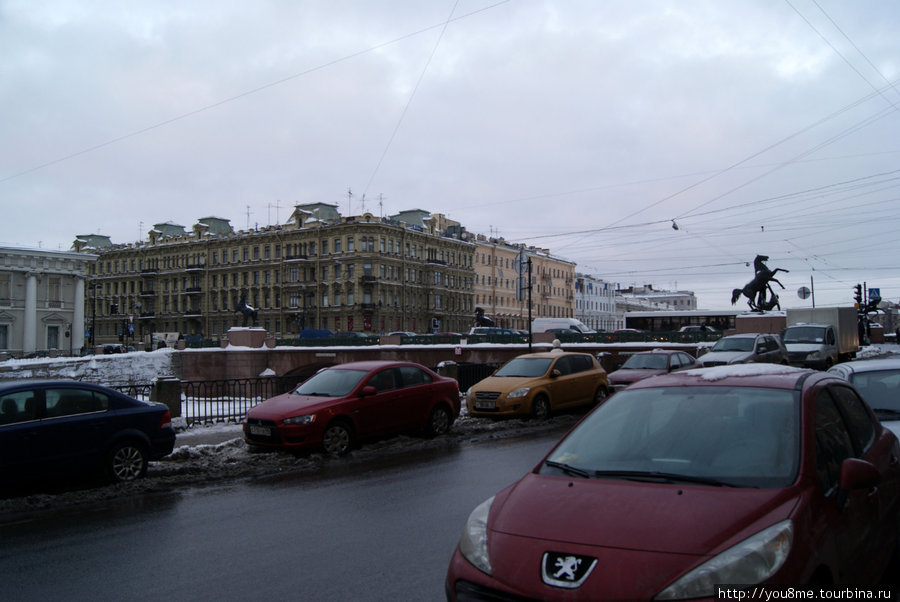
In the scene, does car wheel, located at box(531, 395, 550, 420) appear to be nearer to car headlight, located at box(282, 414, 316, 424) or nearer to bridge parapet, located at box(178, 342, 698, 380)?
car headlight, located at box(282, 414, 316, 424)

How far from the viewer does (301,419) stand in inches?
436

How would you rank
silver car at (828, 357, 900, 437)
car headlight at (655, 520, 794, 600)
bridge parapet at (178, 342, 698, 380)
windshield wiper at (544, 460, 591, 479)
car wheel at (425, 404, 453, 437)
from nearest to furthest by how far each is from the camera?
car headlight at (655, 520, 794, 600)
windshield wiper at (544, 460, 591, 479)
silver car at (828, 357, 900, 437)
car wheel at (425, 404, 453, 437)
bridge parapet at (178, 342, 698, 380)

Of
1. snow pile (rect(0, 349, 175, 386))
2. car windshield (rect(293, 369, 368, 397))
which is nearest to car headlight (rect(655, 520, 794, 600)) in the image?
car windshield (rect(293, 369, 368, 397))

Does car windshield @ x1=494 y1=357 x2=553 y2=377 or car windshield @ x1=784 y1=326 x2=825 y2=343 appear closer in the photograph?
car windshield @ x1=494 y1=357 x2=553 y2=377

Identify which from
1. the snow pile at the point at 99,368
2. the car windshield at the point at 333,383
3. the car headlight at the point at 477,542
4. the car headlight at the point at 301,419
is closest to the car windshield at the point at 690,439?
the car headlight at the point at 477,542

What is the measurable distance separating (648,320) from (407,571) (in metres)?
57.4

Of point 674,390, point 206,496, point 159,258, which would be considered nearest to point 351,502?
point 206,496

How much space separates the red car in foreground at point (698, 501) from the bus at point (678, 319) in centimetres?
5545

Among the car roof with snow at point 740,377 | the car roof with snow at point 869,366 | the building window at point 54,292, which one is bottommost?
the car roof with snow at point 869,366

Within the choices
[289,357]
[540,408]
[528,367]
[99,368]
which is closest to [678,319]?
[289,357]

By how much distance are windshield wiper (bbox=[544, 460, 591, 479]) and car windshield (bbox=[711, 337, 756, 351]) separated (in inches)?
793

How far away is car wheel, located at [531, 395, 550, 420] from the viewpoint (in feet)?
51.0

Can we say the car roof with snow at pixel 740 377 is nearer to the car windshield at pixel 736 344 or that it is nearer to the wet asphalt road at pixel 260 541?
the wet asphalt road at pixel 260 541

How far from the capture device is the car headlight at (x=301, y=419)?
36.2 ft
